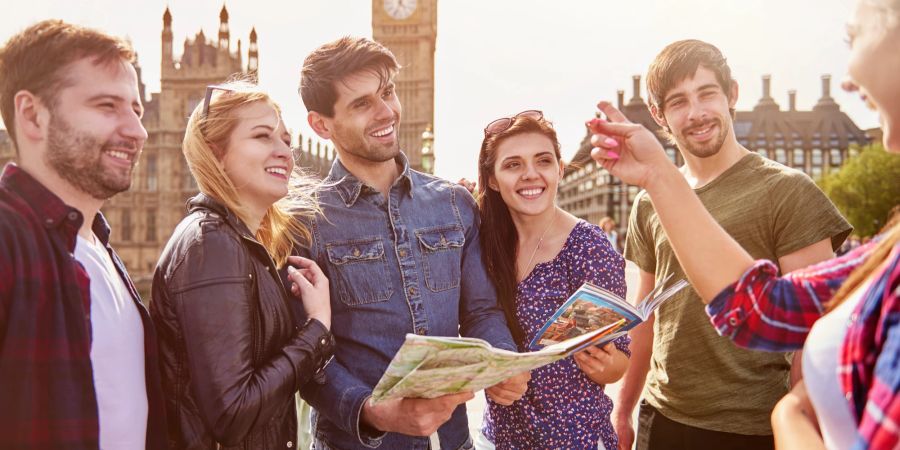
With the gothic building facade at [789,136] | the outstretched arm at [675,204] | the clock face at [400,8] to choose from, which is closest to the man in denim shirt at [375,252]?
the outstretched arm at [675,204]

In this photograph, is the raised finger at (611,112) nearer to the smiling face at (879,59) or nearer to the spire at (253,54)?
the smiling face at (879,59)

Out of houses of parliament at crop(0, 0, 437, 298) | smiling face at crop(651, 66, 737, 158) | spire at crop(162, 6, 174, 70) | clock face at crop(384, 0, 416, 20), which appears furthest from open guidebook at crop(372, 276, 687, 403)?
clock face at crop(384, 0, 416, 20)

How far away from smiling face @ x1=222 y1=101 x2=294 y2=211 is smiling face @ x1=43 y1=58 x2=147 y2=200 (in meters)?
0.35

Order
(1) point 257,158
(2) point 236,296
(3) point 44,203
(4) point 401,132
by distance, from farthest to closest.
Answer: (4) point 401,132
(1) point 257,158
(2) point 236,296
(3) point 44,203

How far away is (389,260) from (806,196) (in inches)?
56.1

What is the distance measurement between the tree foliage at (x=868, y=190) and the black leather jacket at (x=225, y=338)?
4680 cm

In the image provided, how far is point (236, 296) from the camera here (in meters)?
1.76

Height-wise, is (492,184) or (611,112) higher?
(611,112)

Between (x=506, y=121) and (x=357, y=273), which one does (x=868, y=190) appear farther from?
(x=357, y=273)

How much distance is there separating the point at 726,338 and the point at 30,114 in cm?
224

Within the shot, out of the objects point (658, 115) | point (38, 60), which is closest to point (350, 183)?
point (38, 60)

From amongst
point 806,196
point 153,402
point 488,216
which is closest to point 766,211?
point 806,196

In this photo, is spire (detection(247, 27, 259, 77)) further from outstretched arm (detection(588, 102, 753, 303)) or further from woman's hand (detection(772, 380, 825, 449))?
woman's hand (detection(772, 380, 825, 449))

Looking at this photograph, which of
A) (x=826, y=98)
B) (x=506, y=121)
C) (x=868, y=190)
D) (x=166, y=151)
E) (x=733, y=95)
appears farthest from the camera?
(x=826, y=98)
